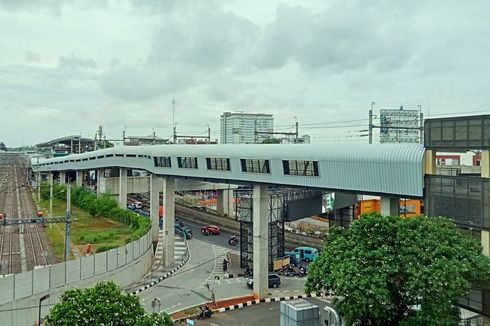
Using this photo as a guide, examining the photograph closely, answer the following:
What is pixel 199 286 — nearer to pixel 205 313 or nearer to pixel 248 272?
pixel 248 272

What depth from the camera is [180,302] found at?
96.6 feet

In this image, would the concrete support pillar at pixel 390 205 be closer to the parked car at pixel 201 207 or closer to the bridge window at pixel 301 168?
the bridge window at pixel 301 168

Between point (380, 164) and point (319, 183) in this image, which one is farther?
point (319, 183)

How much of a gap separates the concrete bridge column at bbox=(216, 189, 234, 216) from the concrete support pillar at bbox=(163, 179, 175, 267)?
83.3ft

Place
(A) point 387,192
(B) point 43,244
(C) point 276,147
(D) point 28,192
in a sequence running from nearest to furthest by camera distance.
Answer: (A) point 387,192 < (C) point 276,147 < (B) point 43,244 < (D) point 28,192

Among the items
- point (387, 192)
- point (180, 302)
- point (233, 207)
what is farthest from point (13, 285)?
point (233, 207)

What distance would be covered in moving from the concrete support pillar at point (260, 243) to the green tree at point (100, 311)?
46.4 ft

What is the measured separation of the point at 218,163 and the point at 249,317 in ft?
38.4

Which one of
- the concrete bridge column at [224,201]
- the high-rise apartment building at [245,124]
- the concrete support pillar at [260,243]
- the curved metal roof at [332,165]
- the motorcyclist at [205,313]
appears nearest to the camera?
the curved metal roof at [332,165]

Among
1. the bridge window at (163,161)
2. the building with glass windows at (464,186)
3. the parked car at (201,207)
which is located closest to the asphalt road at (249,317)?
the building with glass windows at (464,186)

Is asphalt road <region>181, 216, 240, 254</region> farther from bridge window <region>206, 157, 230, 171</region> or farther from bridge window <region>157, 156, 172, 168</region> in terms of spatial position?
bridge window <region>206, 157, 230, 171</region>

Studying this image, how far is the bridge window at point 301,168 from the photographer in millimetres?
25438

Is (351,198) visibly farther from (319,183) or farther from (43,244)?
(43,244)

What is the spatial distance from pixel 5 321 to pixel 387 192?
20.5 meters
